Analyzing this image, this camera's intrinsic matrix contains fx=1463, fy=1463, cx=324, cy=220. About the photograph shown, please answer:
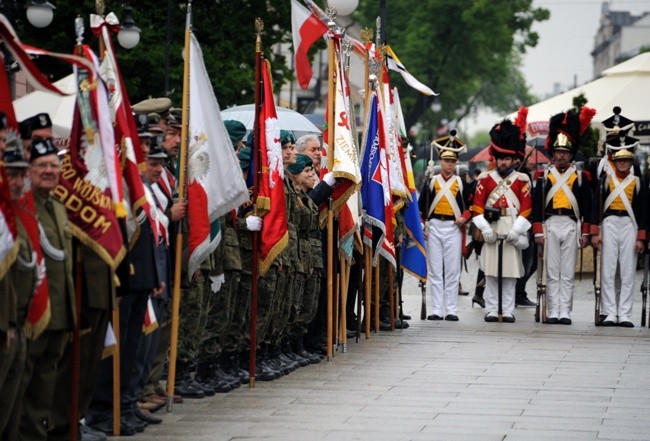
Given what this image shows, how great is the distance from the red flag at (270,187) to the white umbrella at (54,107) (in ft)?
9.54

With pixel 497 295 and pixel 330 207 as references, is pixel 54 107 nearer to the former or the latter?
pixel 330 207

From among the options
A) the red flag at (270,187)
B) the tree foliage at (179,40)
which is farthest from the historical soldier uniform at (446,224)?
the tree foliage at (179,40)

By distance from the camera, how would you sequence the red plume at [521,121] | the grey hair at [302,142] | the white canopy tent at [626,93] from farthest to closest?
the white canopy tent at [626,93] < the red plume at [521,121] < the grey hair at [302,142]

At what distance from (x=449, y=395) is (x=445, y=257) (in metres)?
7.24

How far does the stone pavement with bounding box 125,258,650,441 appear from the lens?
9.77 metres

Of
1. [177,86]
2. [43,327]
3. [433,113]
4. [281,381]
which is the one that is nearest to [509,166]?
[281,381]

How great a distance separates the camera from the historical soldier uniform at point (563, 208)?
18328 millimetres

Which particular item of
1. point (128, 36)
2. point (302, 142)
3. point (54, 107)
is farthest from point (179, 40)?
point (302, 142)

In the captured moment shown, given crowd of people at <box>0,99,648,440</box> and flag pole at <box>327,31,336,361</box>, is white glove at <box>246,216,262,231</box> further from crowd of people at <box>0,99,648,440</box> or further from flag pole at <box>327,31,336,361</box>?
flag pole at <box>327,31,336,361</box>

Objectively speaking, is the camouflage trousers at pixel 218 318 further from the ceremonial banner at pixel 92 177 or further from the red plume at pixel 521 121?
the red plume at pixel 521 121

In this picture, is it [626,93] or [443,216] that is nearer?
[443,216]

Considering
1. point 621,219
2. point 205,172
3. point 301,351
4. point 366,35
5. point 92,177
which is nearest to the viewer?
point 92,177

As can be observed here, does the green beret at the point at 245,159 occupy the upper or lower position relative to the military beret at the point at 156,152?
upper

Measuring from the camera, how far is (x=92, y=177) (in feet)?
28.9
